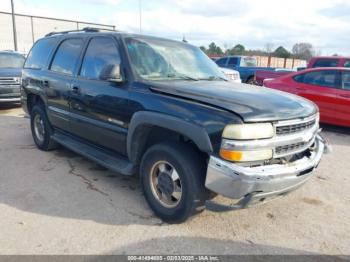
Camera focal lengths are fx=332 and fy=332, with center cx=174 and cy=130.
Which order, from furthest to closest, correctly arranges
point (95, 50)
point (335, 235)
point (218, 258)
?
point (95, 50) → point (335, 235) → point (218, 258)

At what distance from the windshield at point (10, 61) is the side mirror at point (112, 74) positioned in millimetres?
9021

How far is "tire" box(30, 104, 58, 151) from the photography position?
5641mm

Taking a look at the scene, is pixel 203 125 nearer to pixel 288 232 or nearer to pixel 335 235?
pixel 288 232

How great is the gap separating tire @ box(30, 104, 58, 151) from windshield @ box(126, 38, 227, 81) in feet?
8.10

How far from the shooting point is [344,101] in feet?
24.3

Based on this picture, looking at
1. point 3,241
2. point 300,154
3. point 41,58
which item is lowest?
point 3,241

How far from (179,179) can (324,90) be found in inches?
231

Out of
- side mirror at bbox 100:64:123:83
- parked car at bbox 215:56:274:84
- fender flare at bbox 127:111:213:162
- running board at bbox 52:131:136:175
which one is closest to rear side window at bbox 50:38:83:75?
running board at bbox 52:131:136:175

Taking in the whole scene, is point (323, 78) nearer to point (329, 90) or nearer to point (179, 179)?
point (329, 90)

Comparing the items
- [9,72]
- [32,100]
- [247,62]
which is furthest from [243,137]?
[247,62]

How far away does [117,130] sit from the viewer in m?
3.91

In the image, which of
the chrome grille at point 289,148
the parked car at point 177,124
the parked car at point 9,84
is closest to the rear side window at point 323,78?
the parked car at point 177,124

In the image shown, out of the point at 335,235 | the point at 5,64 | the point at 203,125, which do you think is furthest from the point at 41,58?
the point at 5,64

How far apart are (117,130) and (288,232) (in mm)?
2167
